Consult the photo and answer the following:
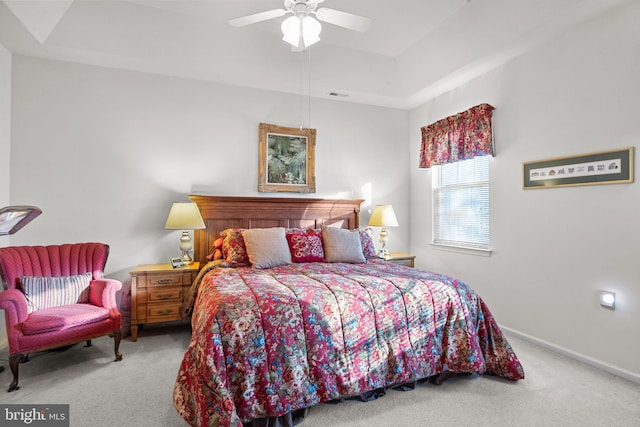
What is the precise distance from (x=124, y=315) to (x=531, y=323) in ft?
13.7

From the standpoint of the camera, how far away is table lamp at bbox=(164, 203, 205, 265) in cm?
338

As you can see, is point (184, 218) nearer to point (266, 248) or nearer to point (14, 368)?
point (266, 248)

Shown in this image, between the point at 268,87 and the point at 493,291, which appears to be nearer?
the point at 493,291

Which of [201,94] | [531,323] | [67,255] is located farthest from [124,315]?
[531,323]

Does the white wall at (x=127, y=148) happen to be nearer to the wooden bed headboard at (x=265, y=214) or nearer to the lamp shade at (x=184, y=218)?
the wooden bed headboard at (x=265, y=214)

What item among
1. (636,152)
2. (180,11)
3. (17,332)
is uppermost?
(180,11)

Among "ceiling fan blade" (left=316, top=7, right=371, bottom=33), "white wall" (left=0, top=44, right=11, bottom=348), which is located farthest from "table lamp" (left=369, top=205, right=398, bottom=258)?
"white wall" (left=0, top=44, right=11, bottom=348)

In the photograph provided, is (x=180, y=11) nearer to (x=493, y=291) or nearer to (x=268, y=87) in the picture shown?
(x=268, y=87)

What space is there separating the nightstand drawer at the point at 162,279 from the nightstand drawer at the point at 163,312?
22 cm

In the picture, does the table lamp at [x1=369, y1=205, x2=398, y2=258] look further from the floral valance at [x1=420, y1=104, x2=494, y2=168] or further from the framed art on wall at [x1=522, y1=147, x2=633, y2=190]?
the framed art on wall at [x1=522, y1=147, x2=633, y2=190]

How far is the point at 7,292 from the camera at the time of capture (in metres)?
2.41

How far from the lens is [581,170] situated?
9.29 ft

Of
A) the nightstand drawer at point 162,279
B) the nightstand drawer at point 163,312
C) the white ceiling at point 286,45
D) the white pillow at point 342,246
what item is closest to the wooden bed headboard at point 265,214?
the nightstand drawer at point 162,279

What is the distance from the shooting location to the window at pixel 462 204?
386 centimetres
